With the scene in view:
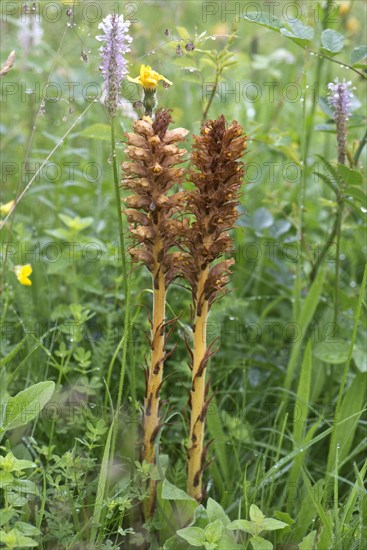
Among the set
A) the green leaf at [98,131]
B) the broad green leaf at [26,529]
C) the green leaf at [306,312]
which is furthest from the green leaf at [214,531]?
the green leaf at [98,131]

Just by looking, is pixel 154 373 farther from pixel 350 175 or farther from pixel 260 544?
pixel 350 175

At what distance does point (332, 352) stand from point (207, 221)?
895mm

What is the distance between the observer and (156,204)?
1.72m

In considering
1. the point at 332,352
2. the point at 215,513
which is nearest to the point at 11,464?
the point at 215,513

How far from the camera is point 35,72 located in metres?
4.01

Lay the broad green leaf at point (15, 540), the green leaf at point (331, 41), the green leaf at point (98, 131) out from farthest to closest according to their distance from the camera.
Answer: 1. the green leaf at point (98, 131)
2. the green leaf at point (331, 41)
3. the broad green leaf at point (15, 540)

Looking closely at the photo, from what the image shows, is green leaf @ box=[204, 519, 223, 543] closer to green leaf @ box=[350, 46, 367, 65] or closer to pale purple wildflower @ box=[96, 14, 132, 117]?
pale purple wildflower @ box=[96, 14, 132, 117]

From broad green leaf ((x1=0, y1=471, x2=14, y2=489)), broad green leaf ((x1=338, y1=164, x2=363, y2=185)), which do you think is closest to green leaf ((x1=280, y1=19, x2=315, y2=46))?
broad green leaf ((x1=338, y1=164, x2=363, y2=185))

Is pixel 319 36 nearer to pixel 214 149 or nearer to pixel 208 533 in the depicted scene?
pixel 214 149

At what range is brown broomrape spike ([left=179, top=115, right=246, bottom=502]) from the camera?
1718 millimetres

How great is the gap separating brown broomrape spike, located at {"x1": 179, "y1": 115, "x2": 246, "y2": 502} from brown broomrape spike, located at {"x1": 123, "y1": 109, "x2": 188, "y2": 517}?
0.04 m

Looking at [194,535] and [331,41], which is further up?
[331,41]

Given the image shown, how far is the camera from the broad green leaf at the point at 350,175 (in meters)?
2.27

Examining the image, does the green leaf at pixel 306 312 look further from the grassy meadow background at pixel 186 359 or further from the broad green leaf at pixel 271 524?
the broad green leaf at pixel 271 524
